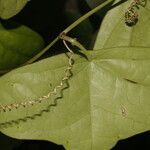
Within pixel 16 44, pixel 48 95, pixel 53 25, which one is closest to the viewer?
pixel 48 95

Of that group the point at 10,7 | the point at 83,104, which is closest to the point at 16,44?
the point at 10,7

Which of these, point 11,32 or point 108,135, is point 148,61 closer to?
point 108,135

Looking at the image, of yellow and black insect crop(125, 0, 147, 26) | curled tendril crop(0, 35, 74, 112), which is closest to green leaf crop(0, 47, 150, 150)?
curled tendril crop(0, 35, 74, 112)

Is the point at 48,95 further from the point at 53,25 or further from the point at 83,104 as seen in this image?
the point at 53,25

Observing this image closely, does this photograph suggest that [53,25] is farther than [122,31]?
Yes

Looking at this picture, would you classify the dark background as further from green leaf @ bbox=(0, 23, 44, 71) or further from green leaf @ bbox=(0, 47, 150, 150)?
green leaf @ bbox=(0, 47, 150, 150)

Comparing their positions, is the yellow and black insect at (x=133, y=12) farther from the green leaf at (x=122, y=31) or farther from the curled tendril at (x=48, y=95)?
the curled tendril at (x=48, y=95)
